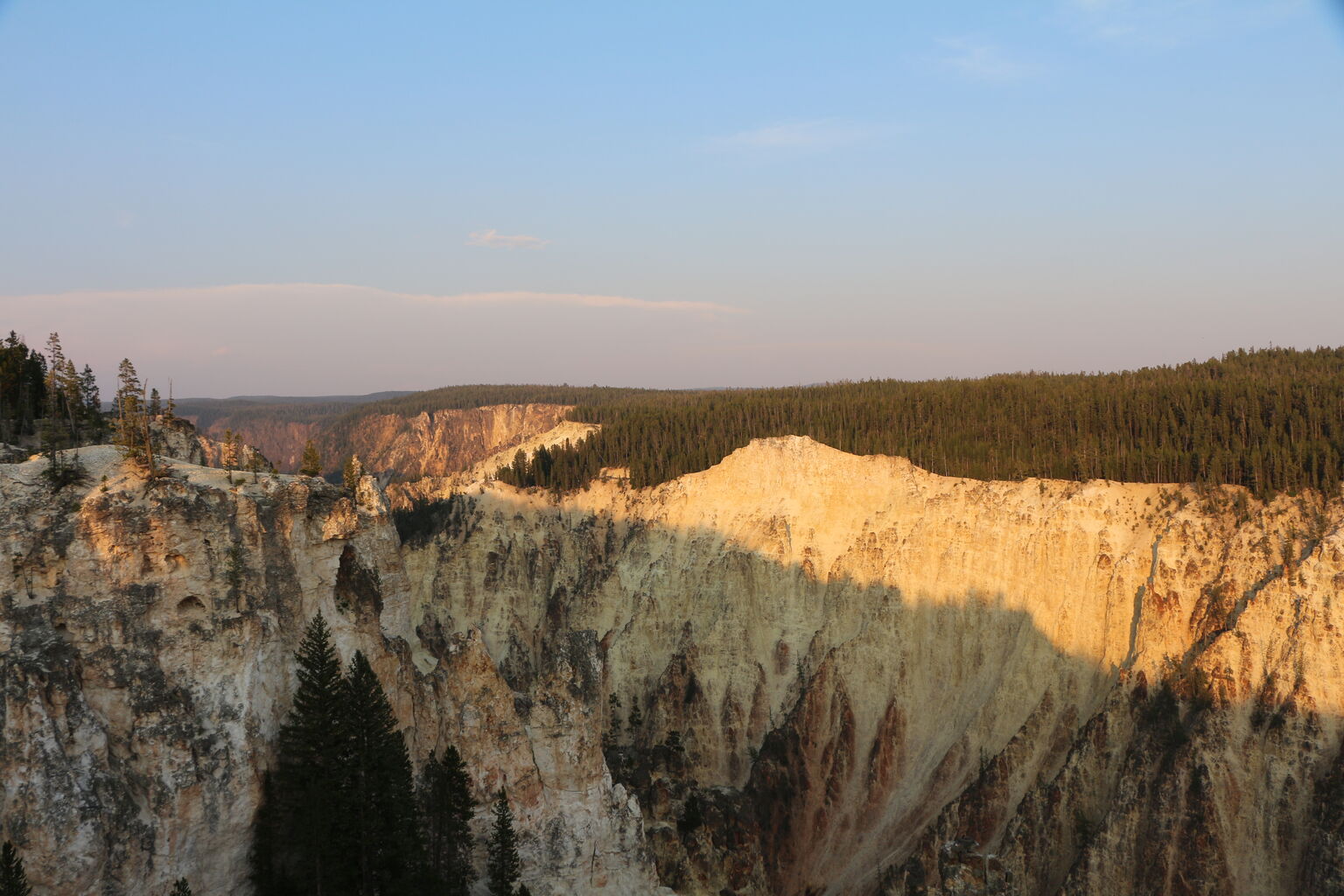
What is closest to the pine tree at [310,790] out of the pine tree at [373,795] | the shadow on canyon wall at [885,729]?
the pine tree at [373,795]

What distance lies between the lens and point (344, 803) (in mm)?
33969

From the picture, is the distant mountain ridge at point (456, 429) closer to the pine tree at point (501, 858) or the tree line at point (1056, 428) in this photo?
the tree line at point (1056, 428)

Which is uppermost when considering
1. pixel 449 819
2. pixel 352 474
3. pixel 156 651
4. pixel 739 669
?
pixel 352 474

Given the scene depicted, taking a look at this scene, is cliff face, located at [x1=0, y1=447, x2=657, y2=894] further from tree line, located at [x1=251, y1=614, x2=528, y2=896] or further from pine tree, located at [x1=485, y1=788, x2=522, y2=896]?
pine tree, located at [x1=485, y1=788, x2=522, y2=896]

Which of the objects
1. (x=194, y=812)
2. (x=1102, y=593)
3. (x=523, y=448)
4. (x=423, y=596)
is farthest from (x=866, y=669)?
(x=523, y=448)

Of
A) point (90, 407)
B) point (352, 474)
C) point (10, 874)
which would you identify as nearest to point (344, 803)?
point (10, 874)

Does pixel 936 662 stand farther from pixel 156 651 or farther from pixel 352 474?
pixel 156 651

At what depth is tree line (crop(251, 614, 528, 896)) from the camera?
1296 inches

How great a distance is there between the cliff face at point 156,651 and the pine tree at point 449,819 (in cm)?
261

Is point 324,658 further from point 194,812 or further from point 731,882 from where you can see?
point 731,882

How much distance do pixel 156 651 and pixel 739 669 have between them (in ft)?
130

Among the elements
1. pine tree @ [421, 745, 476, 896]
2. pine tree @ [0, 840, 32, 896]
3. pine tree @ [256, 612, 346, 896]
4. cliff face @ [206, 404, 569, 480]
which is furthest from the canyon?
cliff face @ [206, 404, 569, 480]

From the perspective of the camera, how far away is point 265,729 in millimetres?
33219

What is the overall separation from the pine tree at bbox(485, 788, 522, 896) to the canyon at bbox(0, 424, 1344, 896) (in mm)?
1379
